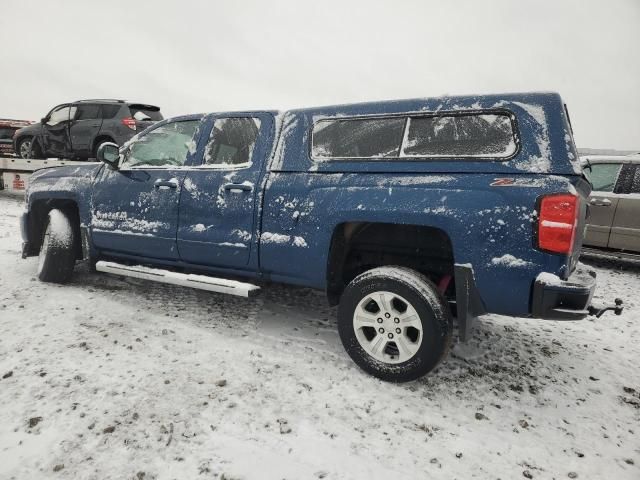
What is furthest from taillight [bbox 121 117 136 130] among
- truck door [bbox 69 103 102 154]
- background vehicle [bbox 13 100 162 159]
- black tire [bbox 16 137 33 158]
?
black tire [bbox 16 137 33 158]

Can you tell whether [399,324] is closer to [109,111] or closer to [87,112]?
[109,111]

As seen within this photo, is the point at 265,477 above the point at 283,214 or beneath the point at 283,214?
beneath

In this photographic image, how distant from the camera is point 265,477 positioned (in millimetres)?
1791

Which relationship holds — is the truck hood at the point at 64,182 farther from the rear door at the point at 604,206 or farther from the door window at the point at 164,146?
the rear door at the point at 604,206

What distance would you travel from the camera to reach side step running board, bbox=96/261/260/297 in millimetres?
3127

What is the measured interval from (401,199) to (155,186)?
2.33 m

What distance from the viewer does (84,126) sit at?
906 centimetres

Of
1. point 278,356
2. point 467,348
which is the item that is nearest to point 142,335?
point 278,356

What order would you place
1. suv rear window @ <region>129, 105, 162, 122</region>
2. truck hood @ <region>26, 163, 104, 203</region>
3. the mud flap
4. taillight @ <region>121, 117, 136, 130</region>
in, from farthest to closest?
suv rear window @ <region>129, 105, 162, 122</region> < taillight @ <region>121, 117, 136, 130</region> < truck hood @ <region>26, 163, 104, 203</region> < the mud flap

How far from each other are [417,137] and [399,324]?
129cm

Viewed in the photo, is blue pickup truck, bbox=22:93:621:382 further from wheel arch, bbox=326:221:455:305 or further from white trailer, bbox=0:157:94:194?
white trailer, bbox=0:157:94:194

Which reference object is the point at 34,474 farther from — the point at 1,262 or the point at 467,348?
the point at 1,262

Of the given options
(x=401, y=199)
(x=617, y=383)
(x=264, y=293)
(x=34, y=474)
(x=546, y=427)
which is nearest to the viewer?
(x=34, y=474)

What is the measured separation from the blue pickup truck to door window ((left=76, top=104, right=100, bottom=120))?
6.15 metres
